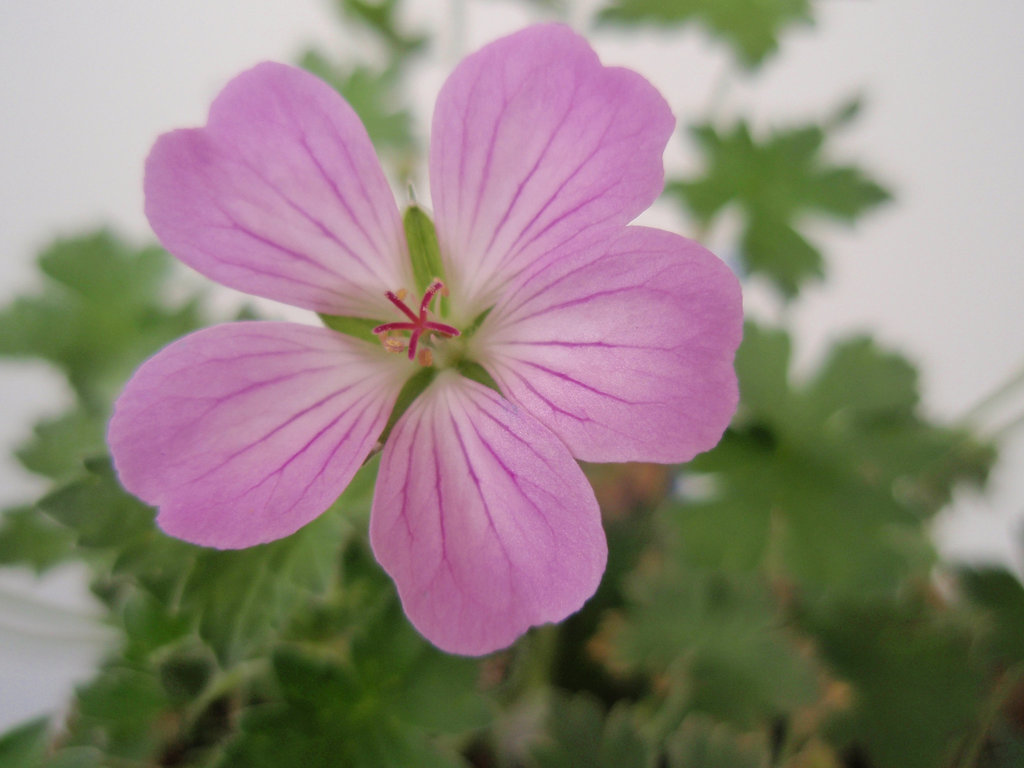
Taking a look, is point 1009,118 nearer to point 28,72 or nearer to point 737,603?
point 737,603

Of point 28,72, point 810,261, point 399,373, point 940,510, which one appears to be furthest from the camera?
point 28,72

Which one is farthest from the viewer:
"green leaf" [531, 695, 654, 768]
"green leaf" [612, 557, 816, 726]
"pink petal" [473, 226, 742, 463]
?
"green leaf" [612, 557, 816, 726]

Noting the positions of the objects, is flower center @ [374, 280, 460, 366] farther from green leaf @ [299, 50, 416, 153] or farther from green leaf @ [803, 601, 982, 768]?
green leaf @ [803, 601, 982, 768]

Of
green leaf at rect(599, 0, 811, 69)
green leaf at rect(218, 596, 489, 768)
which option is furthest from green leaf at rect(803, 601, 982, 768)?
green leaf at rect(599, 0, 811, 69)

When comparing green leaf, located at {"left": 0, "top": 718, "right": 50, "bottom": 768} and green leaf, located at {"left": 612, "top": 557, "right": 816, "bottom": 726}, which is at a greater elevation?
green leaf, located at {"left": 612, "top": 557, "right": 816, "bottom": 726}

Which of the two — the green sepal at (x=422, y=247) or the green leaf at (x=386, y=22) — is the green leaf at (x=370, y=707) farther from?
the green leaf at (x=386, y=22)

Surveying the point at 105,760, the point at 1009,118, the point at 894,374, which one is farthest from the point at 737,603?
the point at 1009,118

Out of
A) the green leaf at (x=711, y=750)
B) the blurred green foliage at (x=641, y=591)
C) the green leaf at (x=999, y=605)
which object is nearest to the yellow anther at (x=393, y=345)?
the blurred green foliage at (x=641, y=591)
